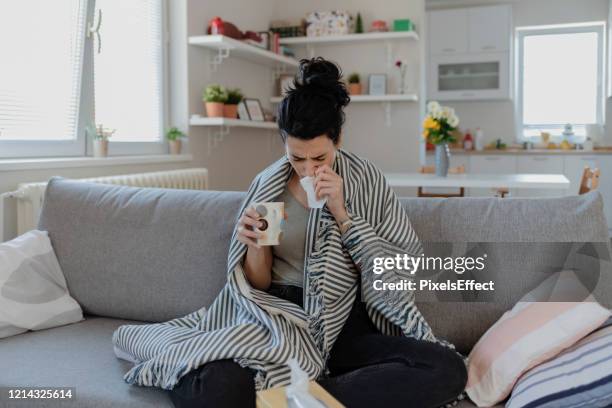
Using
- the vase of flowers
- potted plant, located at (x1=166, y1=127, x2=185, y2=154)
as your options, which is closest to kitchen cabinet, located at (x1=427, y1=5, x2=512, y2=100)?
the vase of flowers

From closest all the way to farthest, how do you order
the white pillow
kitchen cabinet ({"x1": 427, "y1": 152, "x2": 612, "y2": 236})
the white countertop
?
the white pillow → the white countertop → kitchen cabinet ({"x1": 427, "y1": 152, "x2": 612, "y2": 236})

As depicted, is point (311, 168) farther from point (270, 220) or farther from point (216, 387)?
point (216, 387)

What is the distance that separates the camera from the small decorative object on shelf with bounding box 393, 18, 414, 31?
5.07 meters

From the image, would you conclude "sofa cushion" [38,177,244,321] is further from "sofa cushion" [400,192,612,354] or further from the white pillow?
"sofa cushion" [400,192,612,354]

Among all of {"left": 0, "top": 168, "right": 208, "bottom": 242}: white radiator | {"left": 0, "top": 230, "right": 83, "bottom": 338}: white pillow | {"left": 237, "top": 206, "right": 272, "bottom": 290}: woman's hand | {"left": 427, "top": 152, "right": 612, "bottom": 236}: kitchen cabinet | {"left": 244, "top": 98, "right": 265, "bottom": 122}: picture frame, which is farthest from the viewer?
{"left": 427, "top": 152, "right": 612, "bottom": 236}: kitchen cabinet

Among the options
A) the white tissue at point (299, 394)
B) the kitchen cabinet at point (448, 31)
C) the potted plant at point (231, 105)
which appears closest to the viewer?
the white tissue at point (299, 394)

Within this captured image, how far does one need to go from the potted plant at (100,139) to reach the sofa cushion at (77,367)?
154 centimetres

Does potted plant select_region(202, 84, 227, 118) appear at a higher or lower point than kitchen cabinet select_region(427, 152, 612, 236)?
higher

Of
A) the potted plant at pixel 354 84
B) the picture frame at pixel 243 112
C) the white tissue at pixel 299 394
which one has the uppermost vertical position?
the potted plant at pixel 354 84

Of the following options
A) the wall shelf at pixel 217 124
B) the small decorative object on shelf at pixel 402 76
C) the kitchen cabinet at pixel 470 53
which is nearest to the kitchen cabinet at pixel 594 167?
the kitchen cabinet at pixel 470 53

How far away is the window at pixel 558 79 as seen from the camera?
693 centimetres

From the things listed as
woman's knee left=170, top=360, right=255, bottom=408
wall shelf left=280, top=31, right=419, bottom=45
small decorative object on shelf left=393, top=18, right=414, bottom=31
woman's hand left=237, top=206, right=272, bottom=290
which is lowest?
woman's knee left=170, top=360, right=255, bottom=408

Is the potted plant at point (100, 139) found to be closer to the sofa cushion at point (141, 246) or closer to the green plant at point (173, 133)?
the green plant at point (173, 133)

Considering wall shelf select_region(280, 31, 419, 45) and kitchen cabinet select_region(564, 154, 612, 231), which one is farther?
kitchen cabinet select_region(564, 154, 612, 231)
